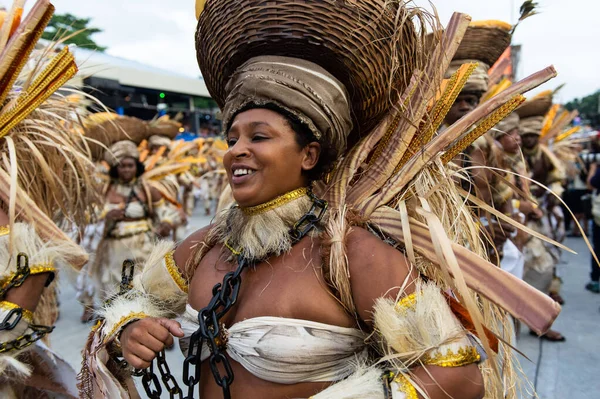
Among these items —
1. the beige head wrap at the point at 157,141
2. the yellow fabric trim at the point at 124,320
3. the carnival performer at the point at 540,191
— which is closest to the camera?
the yellow fabric trim at the point at 124,320

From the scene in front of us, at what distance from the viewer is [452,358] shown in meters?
1.28

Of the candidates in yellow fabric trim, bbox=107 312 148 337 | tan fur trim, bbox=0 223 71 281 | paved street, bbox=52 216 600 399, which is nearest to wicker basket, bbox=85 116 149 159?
paved street, bbox=52 216 600 399

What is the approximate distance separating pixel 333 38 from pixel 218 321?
2.87ft

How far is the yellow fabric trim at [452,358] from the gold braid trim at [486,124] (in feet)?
2.08

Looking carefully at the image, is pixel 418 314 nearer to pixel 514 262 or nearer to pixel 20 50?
pixel 20 50

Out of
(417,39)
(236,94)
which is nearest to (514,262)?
(417,39)

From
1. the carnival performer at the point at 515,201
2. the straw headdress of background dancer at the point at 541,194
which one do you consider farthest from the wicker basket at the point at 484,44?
the straw headdress of background dancer at the point at 541,194

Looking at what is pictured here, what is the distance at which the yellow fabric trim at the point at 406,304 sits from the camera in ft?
4.30

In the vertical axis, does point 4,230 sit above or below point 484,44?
below

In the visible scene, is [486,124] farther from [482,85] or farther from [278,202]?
[482,85]

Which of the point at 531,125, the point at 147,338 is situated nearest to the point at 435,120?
the point at 147,338

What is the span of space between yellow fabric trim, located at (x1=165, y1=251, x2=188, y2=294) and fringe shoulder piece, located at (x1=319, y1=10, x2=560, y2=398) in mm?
647

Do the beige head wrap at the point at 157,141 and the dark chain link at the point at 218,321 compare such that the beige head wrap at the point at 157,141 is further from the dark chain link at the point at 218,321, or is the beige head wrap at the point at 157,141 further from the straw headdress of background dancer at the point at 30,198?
the dark chain link at the point at 218,321

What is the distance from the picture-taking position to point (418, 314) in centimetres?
129
